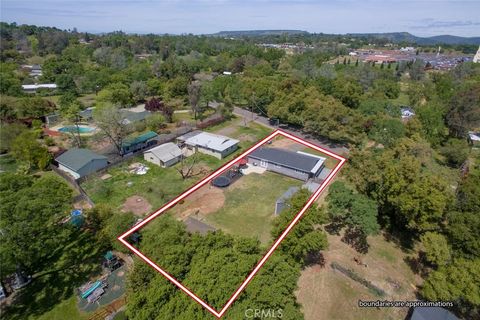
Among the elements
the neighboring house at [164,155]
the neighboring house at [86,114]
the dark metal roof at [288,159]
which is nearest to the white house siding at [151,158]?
the neighboring house at [164,155]

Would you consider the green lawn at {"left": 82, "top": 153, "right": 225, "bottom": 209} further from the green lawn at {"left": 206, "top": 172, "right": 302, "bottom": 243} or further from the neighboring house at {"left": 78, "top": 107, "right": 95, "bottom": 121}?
the neighboring house at {"left": 78, "top": 107, "right": 95, "bottom": 121}

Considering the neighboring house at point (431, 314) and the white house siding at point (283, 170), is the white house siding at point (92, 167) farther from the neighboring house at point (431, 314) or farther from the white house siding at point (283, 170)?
the neighboring house at point (431, 314)

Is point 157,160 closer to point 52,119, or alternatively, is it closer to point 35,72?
point 52,119

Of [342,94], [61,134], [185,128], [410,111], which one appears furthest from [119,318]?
[410,111]

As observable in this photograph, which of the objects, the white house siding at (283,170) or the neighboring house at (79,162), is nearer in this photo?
the white house siding at (283,170)

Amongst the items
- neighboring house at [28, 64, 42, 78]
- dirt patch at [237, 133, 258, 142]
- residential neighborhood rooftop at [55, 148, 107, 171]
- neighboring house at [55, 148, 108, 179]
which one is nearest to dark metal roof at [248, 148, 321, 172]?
dirt patch at [237, 133, 258, 142]

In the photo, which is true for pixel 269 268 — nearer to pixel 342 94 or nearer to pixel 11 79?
pixel 342 94
